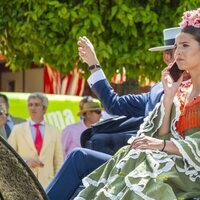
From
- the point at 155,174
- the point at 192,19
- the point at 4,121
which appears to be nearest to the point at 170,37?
the point at 192,19

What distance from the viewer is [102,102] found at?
477 cm

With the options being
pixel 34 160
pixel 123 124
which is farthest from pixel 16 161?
pixel 34 160

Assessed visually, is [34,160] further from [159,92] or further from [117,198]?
[117,198]

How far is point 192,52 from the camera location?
384 cm

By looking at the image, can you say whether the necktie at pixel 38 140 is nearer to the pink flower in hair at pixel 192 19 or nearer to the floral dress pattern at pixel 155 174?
the floral dress pattern at pixel 155 174

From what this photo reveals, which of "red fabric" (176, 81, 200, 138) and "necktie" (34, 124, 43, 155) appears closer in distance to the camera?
"red fabric" (176, 81, 200, 138)

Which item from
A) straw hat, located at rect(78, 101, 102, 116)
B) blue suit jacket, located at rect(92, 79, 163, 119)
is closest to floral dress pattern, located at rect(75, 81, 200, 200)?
blue suit jacket, located at rect(92, 79, 163, 119)

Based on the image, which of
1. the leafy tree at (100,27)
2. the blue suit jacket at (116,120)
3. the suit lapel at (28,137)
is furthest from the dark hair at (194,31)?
the suit lapel at (28,137)

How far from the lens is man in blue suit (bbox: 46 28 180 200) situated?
4.29 meters

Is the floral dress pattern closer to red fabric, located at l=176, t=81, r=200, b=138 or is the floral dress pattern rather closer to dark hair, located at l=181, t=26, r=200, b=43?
red fabric, located at l=176, t=81, r=200, b=138

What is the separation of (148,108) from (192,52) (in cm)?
83

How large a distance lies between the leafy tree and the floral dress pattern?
382 centimetres

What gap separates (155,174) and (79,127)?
582 cm

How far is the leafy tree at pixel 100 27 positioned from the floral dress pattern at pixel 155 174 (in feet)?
12.5
